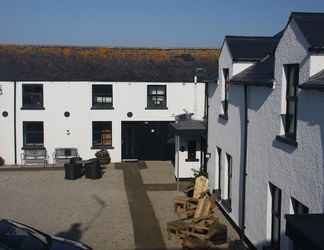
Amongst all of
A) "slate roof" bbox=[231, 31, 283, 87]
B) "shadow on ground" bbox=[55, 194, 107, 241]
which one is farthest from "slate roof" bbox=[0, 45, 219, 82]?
"slate roof" bbox=[231, 31, 283, 87]

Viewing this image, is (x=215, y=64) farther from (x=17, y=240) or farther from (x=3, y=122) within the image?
(x=17, y=240)

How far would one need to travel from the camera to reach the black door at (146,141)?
3011cm

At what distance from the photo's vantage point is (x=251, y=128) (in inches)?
533

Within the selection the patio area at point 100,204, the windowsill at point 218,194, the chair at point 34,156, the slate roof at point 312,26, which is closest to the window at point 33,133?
the chair at point 34,156

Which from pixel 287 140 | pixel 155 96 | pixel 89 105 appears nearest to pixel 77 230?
pixel 287 140

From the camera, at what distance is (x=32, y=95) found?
28641 millimetres

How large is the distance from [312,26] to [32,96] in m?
21.6

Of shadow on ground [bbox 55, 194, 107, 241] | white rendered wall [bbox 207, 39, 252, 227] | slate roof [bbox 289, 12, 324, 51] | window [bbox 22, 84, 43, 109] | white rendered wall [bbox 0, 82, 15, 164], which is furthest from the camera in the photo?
window [bbox 22, 84, 43, 109]

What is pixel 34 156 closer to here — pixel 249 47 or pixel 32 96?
pixel 32 96

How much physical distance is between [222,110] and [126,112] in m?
12.2

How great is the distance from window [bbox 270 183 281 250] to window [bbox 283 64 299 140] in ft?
5.37

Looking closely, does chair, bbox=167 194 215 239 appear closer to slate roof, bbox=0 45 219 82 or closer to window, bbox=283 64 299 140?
window, bbox=283 64 299 140

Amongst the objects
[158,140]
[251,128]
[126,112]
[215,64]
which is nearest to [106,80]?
[126,112]

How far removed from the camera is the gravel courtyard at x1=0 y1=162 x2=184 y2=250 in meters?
14.8
